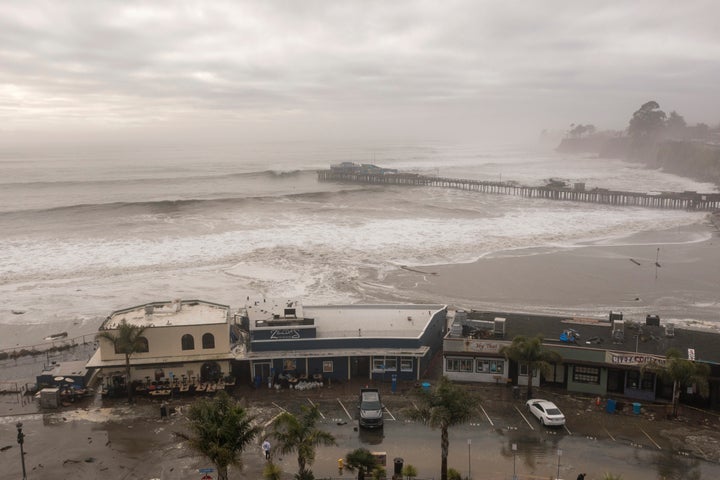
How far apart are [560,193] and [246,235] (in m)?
47.1

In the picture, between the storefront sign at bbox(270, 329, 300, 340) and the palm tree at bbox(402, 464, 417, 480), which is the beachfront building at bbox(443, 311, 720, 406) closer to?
the storefront sign at bbox(270, 329, 300, 340)

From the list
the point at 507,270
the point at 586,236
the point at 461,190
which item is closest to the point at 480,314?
the point at 507,270

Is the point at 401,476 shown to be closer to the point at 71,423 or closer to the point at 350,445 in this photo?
the point at 350,445

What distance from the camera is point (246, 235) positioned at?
5309 centimetres

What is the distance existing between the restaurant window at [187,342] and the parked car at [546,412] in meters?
12.3

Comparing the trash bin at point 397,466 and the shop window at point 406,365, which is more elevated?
the shop window at point 406,365

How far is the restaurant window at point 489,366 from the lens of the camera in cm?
2253

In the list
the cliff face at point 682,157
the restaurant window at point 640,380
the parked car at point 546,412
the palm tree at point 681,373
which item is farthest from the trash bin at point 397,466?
the cliff face at point 682,157

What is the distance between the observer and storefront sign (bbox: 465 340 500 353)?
73.4 ft

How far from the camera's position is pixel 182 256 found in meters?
44.9

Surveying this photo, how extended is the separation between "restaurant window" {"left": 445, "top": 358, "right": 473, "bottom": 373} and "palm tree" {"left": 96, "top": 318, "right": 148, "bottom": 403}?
1135 centimetres

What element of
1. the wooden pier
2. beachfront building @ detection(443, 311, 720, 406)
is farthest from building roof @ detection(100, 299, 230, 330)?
the wooden pier

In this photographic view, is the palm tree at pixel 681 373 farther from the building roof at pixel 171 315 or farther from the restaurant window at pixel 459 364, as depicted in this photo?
the building roof at pixel 171 315

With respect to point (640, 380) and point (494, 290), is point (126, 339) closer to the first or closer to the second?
point (640, 380)
